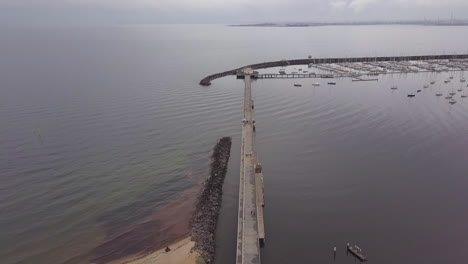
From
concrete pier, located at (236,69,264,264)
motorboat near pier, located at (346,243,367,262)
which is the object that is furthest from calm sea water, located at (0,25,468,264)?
concrete pier, located at (236,69,264,264)

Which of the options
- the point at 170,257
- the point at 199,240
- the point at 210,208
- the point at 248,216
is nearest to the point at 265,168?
the point at 210,208

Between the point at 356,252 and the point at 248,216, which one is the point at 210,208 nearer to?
the point at 248,216

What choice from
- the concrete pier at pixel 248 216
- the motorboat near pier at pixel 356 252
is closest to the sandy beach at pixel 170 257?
the concrete pier at pixel 248 216

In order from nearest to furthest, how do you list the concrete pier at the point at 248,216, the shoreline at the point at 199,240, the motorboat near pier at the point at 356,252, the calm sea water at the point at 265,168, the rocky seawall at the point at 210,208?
the concrete pier at the point at 248,216 < the motorboat near pier at the point at 356,252 < the shoreline at the point at 199,240 < the rocky seawall at the point at 210,208 < the calm sea water at the point at 265,168

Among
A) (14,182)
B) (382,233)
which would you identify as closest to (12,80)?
(14,182)

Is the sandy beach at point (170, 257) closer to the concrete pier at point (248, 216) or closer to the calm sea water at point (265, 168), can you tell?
the calm sea water at point (265, 168)

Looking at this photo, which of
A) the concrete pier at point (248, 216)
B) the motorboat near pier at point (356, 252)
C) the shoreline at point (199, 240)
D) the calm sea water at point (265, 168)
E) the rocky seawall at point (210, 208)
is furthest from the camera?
the calm sea water at point (265, 168)

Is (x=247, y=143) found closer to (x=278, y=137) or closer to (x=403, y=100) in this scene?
(x=278, y=137)
